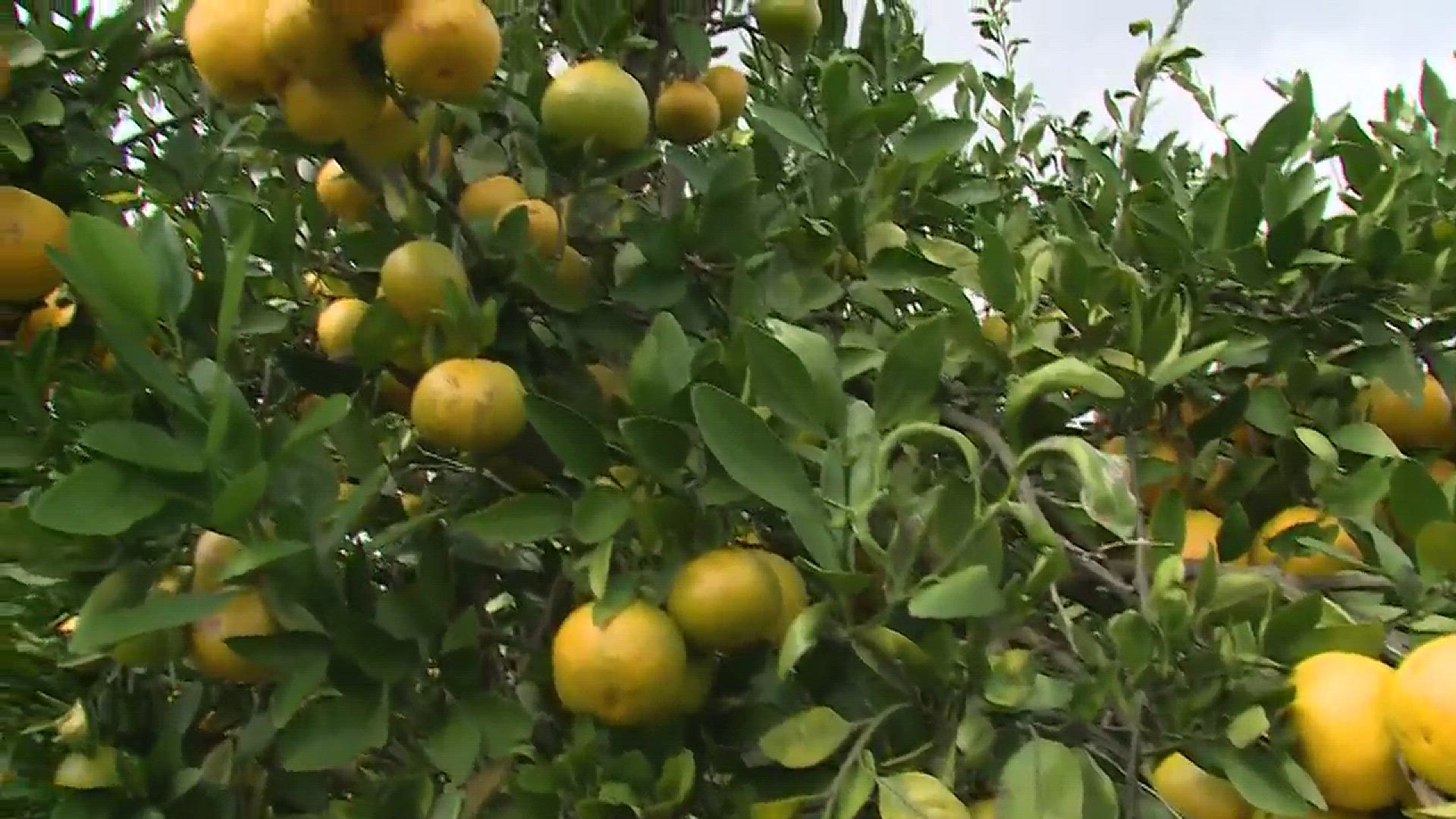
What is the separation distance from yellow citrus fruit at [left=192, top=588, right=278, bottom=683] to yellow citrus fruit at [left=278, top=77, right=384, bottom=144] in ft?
1.01

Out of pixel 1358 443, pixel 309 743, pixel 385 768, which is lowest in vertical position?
pixel 385 768

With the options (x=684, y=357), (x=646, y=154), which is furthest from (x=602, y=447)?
(x=646, y=154)

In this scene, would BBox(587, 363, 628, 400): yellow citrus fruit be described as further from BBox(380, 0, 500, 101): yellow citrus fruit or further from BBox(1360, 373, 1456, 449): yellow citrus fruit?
BBox(1360, 373, 1456, 449): yellow citrus fruit

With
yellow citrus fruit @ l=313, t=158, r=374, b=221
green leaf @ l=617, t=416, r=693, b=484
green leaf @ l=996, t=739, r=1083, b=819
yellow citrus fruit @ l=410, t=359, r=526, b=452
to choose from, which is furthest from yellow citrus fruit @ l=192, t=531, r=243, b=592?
green leaf @ l=996, t=739, r=1083, b=819

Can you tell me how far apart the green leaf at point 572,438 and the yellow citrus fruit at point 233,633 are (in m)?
0.20

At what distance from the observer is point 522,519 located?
2.56 feet

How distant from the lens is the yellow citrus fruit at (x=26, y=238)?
92cm

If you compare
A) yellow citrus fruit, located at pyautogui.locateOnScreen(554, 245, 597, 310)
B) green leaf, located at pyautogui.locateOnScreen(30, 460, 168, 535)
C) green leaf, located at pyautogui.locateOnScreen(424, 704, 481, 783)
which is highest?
yellow citrus fruit, located at pyautogui.locateOnScreen(554, 245, 597, 310)

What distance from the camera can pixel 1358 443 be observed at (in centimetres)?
87

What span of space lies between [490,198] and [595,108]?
125 mm

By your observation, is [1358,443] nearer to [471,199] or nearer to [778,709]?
[778,709]

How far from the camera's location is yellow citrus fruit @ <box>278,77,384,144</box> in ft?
2.62

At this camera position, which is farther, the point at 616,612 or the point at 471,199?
the point at 471,199

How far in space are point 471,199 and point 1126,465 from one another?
554mm
